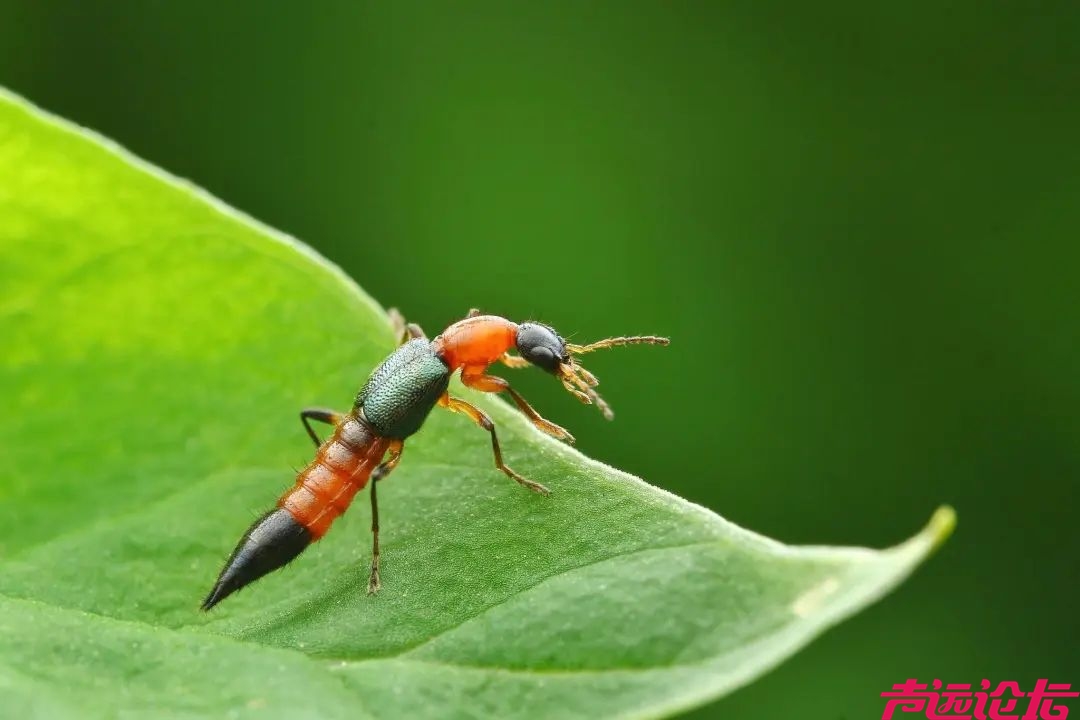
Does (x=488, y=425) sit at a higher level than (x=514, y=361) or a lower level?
higher

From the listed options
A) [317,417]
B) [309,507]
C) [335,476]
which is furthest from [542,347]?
[309,507]

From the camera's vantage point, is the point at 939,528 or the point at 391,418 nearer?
the point at 939,528

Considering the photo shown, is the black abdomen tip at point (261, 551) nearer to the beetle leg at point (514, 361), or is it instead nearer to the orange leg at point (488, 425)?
the orange leg at point (488, 425)

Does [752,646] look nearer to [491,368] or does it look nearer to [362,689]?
[362,689]

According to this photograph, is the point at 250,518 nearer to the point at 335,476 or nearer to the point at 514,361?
the point at 335,476

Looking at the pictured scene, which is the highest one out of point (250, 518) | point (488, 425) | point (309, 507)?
point (488, 425)

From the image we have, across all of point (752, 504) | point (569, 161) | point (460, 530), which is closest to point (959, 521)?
point (752, 504)
